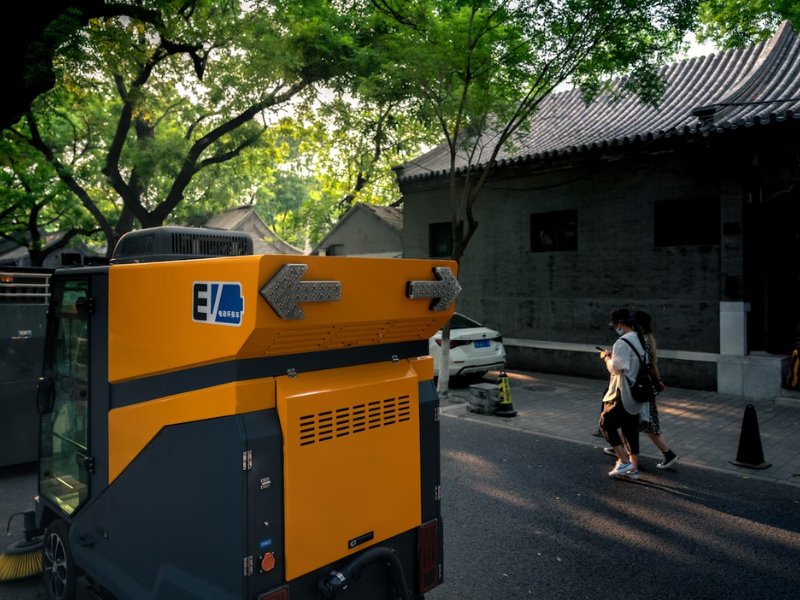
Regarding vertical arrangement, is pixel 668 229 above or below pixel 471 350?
above

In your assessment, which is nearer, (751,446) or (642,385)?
(642,385)

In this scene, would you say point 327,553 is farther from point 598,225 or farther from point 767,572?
point 598,225

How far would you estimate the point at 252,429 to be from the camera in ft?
8.59

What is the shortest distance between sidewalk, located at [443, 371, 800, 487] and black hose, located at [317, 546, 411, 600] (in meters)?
4.78

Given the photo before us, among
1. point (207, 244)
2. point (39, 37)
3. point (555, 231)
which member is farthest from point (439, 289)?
point (555, 231)

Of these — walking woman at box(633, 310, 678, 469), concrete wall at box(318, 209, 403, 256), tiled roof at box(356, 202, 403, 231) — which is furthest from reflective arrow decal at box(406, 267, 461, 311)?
tiled roof at box(356, 202, 403, 231)

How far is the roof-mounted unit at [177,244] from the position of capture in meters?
3.99

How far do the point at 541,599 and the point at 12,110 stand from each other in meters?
9.98

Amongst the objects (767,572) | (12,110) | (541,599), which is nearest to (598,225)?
(767,572)

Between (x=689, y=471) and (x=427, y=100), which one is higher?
(x=427, y=100)

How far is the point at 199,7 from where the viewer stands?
13.5 m

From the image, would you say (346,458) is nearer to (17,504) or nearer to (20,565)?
(20,565)

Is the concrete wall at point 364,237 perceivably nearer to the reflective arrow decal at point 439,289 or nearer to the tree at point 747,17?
the tree at point 747,17

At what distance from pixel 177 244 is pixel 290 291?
1.90 m
